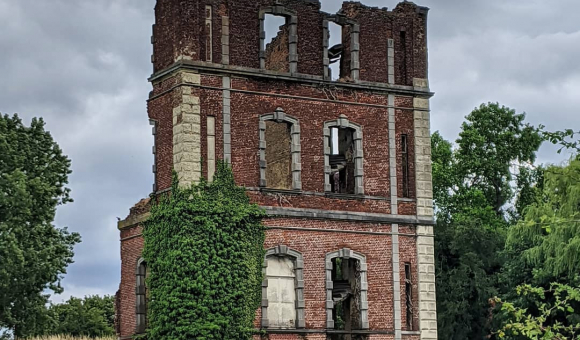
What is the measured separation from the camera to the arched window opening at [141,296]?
33.7 metres

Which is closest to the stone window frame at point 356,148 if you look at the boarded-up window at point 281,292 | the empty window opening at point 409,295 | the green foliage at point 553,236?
the empty window opening at point 409,295

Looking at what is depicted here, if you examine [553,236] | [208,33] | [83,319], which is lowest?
[83,319]

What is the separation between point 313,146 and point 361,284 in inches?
171

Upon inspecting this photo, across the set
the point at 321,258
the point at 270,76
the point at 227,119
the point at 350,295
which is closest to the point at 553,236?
the point at 350,295

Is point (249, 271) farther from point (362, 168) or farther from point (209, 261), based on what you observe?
point (362, 168)

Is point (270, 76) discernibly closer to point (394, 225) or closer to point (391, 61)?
point (391, 61)

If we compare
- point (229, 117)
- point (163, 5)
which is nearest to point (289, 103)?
point (229, 117)

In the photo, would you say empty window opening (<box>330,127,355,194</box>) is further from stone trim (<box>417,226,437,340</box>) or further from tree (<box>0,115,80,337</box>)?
tree (<box>0,115,80,337</box>)

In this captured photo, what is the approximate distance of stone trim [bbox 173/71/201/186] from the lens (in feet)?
104

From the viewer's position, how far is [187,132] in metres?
31.8

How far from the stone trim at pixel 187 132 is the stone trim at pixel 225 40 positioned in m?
1.03

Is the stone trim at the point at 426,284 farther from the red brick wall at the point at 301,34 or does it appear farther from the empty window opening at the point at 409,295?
the red brick wall at the point at 301,34

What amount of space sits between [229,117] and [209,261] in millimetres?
4272

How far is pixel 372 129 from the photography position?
114 feet
